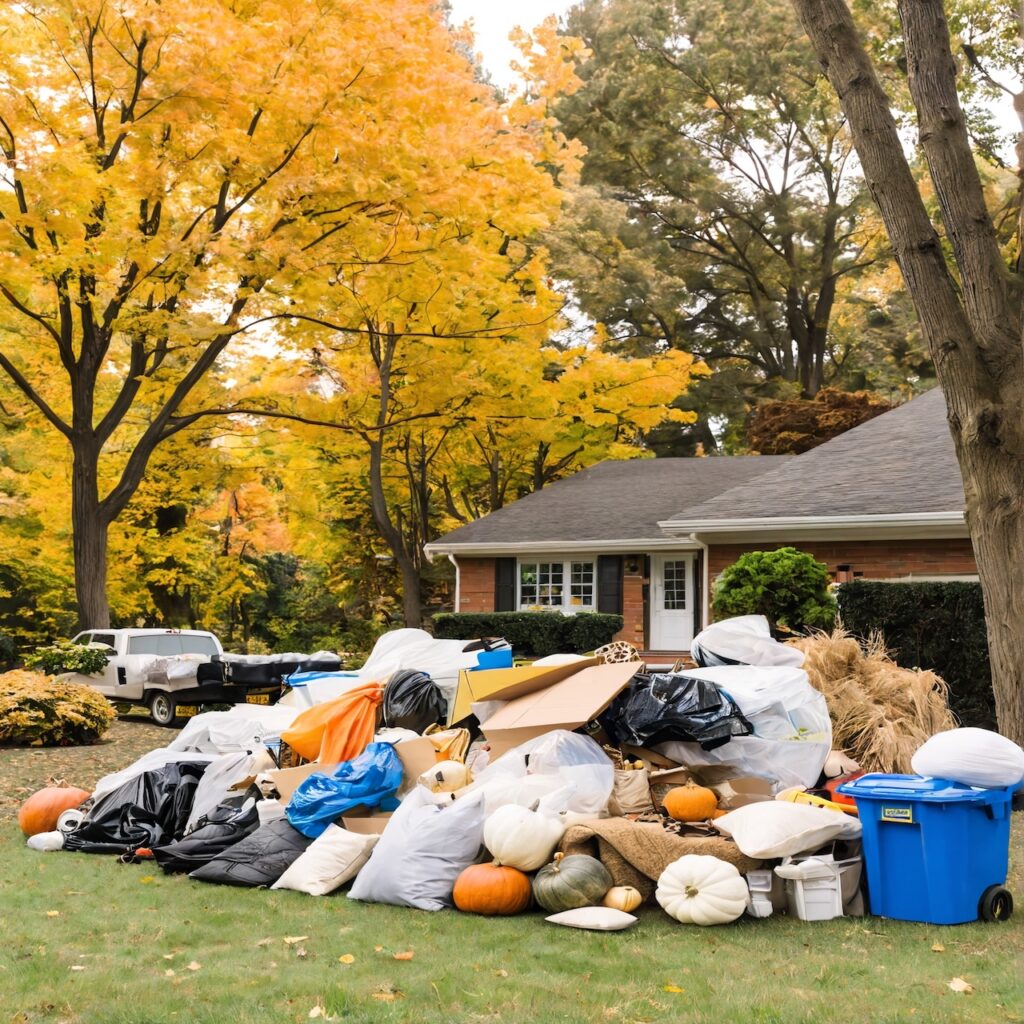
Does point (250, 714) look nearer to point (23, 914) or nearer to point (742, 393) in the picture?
point (23, 914)

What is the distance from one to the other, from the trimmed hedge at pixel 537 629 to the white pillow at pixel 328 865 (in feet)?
41.6

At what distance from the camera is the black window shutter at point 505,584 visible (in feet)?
75.8

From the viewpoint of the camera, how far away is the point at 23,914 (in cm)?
609

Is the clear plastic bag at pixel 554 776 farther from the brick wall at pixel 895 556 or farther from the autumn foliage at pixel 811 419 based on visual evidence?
the autumn foliage at pixel 811 419

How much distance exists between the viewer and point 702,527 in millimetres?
17094

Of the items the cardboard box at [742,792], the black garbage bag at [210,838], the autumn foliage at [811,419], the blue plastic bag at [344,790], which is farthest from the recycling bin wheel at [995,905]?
the autumn foliage at [811,419]

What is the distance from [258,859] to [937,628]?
7.03 meters

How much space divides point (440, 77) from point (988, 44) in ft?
27.0

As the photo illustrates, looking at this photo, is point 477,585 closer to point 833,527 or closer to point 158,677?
point 158,677

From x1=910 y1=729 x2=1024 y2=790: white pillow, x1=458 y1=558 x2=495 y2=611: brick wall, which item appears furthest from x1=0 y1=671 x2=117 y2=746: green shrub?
x1=458 y1=558 x2=495 y2=611: brick wall

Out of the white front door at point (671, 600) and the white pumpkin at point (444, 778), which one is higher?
the white front door at point (671, 600)

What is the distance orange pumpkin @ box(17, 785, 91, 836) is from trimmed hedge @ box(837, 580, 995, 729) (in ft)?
23.8

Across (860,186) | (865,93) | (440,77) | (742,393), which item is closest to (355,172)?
(440,77)

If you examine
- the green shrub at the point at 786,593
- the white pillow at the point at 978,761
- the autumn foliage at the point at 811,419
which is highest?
the autumn foliage at the point at 811,419
